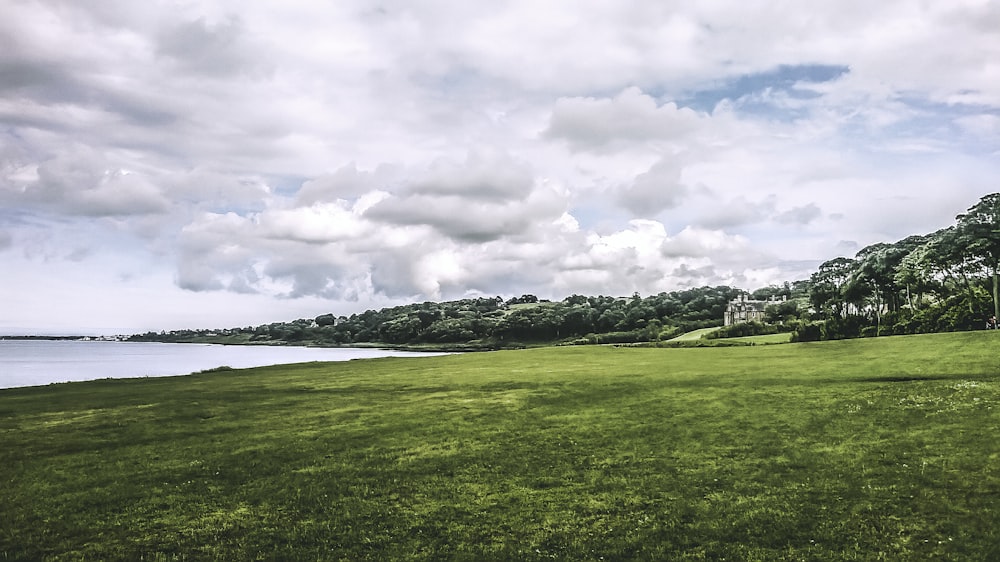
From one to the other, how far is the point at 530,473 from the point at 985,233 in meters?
78.0

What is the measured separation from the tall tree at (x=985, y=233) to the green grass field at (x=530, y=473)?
154 feet

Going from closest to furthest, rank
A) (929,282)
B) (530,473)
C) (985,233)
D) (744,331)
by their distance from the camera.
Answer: (530,473) → (985,233) → (929,282) → (744,331)

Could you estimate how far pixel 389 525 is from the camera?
1457 cm

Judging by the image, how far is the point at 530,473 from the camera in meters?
18.3

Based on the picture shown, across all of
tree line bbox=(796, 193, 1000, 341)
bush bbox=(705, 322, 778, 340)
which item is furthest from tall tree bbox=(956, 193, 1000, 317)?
bush bbox=(705, 322, 778, 340)

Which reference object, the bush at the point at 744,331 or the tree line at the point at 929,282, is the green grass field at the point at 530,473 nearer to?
the tree line at the point at 929,282

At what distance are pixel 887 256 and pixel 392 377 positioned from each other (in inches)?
3592

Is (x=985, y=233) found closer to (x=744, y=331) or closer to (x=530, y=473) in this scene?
(x=744, y=331)

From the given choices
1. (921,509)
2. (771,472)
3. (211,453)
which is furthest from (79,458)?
(921,509)

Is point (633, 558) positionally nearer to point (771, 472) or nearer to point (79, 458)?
point (771, 472)

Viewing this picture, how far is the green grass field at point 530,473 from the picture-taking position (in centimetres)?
1347

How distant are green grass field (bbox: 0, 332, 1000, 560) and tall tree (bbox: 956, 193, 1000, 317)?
47025 mm

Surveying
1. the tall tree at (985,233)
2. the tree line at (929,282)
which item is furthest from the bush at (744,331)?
the tall tree at (985,233)

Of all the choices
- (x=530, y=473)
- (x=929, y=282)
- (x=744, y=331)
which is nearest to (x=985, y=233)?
(x=929, y=282)
